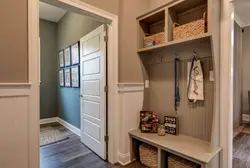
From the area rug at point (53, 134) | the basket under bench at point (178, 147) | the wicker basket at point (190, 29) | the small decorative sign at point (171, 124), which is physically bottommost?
the area rug at point (53, 134)

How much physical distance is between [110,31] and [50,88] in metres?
3.38

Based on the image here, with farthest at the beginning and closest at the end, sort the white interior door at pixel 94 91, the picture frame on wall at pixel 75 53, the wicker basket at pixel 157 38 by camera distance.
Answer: the picture frame on wall at pixel 75 53
the white interior door at pixel 94 91
the wicker basket at pixel 157 38

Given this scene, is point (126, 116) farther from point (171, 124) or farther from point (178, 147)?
point (178, 147)

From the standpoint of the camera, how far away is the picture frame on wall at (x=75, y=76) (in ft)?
11.8

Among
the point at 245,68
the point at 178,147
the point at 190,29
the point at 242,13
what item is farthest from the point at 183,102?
the point at 245,68

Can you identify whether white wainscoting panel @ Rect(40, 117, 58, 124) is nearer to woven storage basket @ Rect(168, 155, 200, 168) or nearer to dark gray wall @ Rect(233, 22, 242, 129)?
woven storage basket @ Rect(168, 155, 200, 168)

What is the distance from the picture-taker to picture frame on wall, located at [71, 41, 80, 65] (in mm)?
3566

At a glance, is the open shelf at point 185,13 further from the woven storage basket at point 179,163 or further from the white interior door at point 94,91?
the woven storage basket at point 179,163

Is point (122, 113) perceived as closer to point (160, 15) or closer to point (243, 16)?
point (160, 15)

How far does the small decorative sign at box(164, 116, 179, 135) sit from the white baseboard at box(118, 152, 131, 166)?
69 cm

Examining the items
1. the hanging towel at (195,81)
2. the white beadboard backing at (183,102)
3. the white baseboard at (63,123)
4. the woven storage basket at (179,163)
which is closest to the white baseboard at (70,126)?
the white baseboard at (63,123)

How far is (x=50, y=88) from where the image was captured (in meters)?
4.83

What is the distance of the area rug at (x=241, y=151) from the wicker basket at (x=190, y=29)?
76.3 inches

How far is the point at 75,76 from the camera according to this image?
12.2 ft
